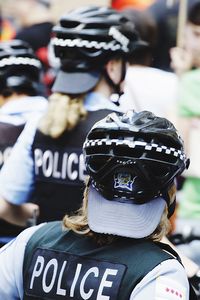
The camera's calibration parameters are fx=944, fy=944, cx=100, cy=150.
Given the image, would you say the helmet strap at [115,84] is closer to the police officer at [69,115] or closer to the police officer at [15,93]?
the police officer at [69,115]

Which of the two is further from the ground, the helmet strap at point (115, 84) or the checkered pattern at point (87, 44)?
the checkered pattern at point (87, 44)

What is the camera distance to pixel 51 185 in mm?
4355

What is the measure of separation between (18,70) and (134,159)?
235 centimetres

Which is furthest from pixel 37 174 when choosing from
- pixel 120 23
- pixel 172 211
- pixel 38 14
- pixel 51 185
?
pixel 38 14

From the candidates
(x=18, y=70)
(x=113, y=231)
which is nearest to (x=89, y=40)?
(x=18, y=70)

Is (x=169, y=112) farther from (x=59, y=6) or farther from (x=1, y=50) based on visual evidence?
Result: (x=59, y=6)

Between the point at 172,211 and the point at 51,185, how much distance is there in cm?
119

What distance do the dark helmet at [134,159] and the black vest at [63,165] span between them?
3.54 ft

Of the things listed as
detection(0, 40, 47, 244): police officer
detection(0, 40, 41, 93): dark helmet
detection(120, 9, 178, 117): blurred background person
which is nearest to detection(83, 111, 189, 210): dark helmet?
detection(0, 40, 47, 244): police officer

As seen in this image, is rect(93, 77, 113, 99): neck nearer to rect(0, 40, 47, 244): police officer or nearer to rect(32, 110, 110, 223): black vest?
rect(32, 110, 110, 223): black vest

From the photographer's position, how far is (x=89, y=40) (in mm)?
4527

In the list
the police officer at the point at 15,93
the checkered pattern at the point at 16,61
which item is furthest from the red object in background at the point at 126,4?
the checkered pattern at the point at 16,61

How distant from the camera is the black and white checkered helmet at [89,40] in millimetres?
4508

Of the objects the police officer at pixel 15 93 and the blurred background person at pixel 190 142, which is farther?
the police officer at pixel 15 93
